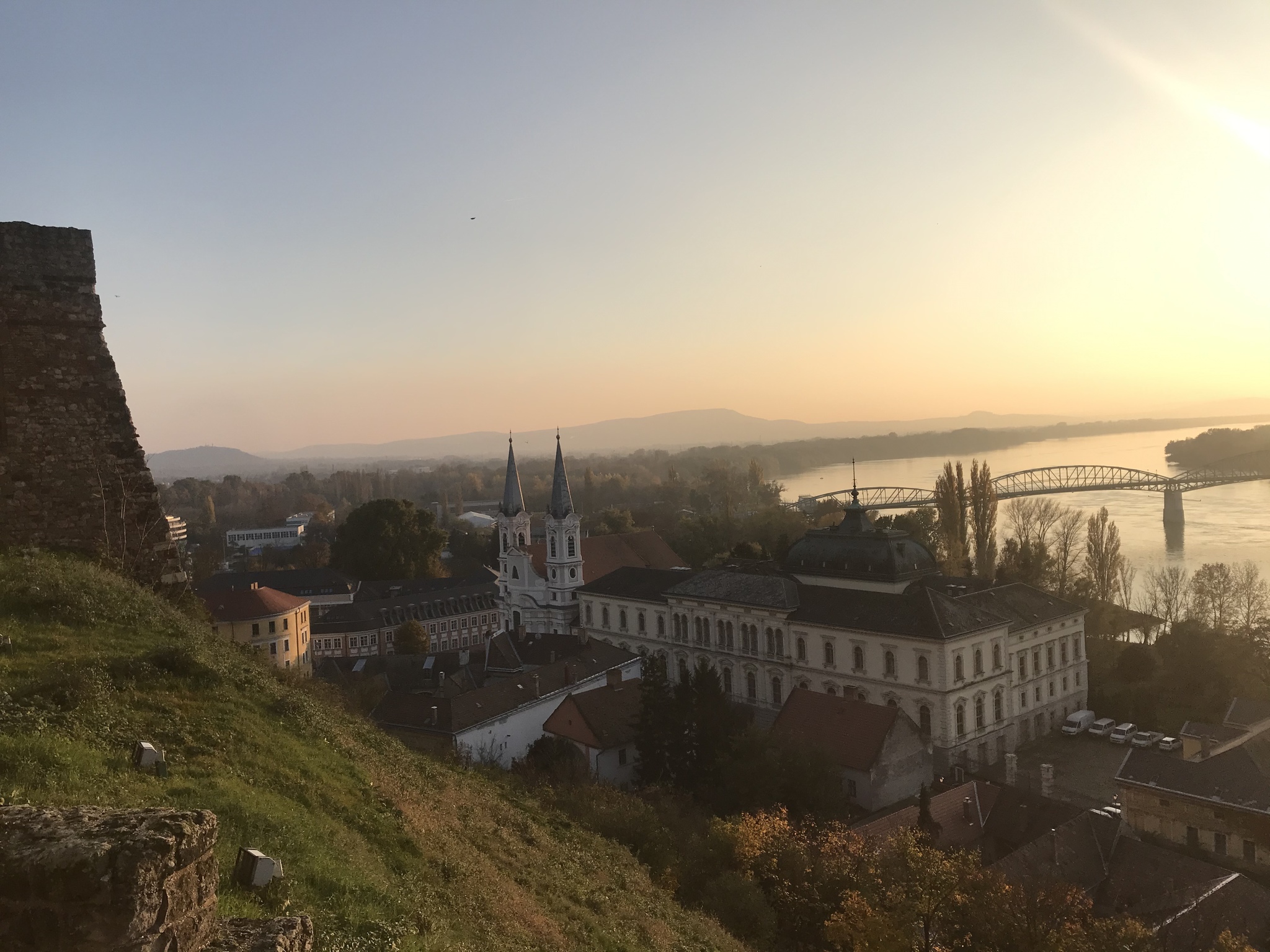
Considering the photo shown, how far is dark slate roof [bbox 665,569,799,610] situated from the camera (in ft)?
119

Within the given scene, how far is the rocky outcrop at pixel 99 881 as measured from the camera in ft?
11.8

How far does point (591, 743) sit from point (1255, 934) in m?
17.4

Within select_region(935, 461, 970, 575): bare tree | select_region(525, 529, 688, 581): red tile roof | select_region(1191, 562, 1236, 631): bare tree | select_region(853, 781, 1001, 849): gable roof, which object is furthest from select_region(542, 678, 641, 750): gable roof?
select_region(1191, 562, 1236, 631): bare tree

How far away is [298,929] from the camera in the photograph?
4777 millimetres

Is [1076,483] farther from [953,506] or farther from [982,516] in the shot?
[953,506]

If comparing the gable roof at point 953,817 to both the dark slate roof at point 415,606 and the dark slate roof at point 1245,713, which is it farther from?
the dark slate roof at point 415,606

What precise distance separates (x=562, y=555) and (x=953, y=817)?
2957 centimetres

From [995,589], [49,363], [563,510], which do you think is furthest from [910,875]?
[563,510]

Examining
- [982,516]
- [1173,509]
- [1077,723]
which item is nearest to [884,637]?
[1077,723]

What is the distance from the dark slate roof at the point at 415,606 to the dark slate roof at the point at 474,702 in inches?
755

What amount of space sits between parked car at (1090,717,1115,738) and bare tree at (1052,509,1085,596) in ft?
39.9

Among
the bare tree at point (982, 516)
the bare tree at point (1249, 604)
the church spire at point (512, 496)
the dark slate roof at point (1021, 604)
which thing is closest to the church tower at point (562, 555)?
the church spire at point (512, 496)

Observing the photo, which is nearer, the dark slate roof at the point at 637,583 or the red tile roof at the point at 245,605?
the red tile roof at the point at 245,605

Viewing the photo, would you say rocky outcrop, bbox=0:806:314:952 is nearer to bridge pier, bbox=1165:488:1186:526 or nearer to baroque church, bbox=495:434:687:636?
baroque church, bbox=495:434:687:636
